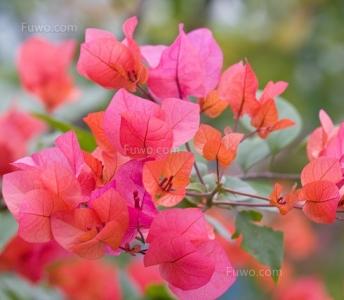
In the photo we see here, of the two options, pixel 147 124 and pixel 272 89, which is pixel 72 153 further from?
pixel 272 89

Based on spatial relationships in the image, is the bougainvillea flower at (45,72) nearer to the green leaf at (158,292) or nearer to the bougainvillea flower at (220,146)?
the green leaf at (158,292)

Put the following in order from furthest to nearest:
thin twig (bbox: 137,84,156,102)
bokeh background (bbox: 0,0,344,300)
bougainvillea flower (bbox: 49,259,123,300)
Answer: bokeh background (bbox: 0,0,344,300) < bougainvillea flower (bbox: 49,259,123,300) < thin twig (bbox: 137,84,156,102)

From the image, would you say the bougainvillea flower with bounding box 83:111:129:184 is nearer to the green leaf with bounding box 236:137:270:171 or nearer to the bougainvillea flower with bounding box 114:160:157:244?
the bougainvillea flower with bounding box 114:160:157:244

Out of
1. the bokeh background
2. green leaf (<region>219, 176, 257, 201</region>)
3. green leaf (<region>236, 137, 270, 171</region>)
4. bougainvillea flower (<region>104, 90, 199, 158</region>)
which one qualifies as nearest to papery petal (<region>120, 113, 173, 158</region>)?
bougainvillea flower (<region>104, 90, 199, 158</region>)

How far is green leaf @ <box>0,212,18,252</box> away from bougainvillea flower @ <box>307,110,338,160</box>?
309 mm

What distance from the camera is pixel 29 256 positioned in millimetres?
836

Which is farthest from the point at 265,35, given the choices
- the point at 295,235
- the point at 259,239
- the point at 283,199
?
the point at 283,199

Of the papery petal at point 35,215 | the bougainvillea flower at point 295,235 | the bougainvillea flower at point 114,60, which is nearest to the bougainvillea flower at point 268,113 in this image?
the bougainvillea flower at point 114,60

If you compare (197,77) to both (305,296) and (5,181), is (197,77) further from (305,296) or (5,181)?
(305,296)

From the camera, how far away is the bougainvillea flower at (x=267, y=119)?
2.10 feet

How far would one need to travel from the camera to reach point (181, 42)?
0.61 metres

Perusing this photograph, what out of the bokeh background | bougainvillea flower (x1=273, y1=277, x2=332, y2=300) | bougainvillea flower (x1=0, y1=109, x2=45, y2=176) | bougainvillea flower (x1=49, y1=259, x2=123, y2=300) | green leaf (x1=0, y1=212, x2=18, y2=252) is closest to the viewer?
green leaf (x1=0, y1=212, x2=18, y2=252)

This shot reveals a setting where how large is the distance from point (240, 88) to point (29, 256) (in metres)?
0.33

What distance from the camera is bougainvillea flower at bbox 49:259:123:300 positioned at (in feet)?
3.48
